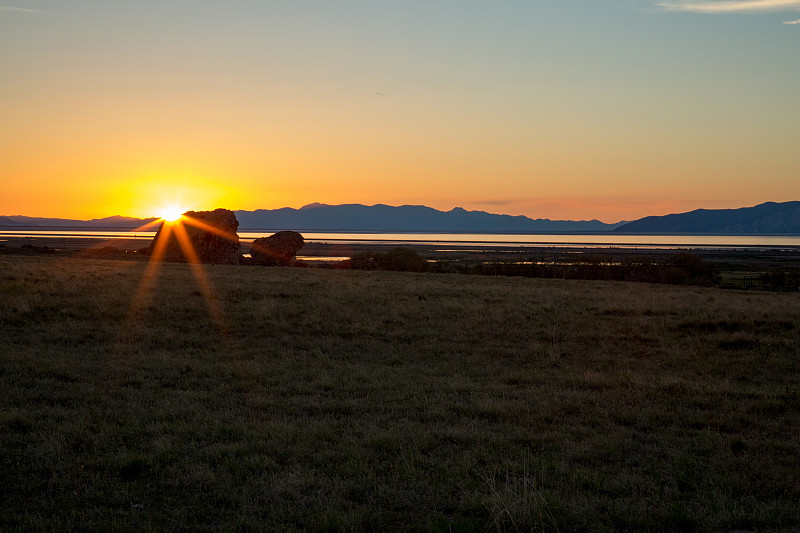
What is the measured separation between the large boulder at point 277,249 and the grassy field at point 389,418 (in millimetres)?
38293

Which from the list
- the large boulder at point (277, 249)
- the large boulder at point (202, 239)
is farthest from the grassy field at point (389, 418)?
the large boulder at point (277, 249)

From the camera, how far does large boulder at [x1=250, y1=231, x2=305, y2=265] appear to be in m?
60.2

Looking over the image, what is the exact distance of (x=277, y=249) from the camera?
205ft

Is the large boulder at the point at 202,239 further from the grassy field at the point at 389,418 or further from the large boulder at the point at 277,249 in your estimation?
the grassy field at the point at 389,418

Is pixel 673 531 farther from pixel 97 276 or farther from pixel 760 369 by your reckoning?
pixel 97 276

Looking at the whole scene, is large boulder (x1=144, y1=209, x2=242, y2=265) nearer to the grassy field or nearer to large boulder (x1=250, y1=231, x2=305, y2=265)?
large boulder (x1=250, y1=231, x2=305, y2=265)

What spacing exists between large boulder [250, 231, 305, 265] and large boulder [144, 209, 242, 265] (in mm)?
1931

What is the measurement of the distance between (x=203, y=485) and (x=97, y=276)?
23989mm

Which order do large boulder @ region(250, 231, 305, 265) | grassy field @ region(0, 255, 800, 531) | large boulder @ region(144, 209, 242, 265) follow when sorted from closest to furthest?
grassy field @ region(0, 255, 800, 531), large boulder @ region(144, 209, 242, 265), large boulder @ region(250, 231, 305, 265)

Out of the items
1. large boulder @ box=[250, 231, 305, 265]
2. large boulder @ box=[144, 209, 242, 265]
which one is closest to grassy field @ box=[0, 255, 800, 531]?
large boulder @ box=[144, 209, 242, 265]

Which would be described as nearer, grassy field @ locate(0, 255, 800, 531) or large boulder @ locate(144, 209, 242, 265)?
grassy field @ locate(0, 255, 800, 531)

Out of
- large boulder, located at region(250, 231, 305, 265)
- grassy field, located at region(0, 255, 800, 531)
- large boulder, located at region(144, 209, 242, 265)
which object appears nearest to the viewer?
grassy field, located at region(0, 255, 800, 531)

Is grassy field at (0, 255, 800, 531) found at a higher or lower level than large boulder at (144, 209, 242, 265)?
lower

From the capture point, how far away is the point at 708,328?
1989 cm
